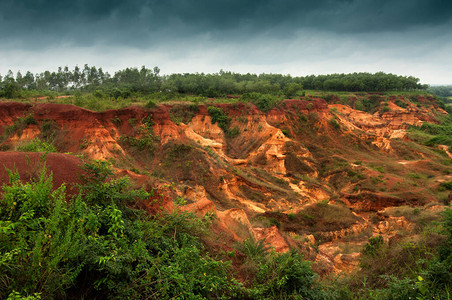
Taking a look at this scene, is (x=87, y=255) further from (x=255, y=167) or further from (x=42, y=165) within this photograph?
(x=255, y=167)

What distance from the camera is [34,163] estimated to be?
650 centimetres

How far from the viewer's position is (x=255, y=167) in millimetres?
27141

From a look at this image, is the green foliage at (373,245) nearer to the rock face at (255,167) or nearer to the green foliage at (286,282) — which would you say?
the rock face at (255,167)

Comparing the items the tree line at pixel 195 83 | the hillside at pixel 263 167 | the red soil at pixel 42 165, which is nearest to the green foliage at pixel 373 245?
the hillside at pixel 263 167

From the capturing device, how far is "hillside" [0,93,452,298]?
12.9 metres

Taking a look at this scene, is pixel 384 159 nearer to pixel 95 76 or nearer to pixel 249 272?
pixel 249 272

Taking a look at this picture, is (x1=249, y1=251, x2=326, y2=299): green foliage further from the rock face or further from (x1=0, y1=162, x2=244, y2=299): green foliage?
the rock face

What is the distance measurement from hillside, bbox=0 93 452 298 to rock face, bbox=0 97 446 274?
9 cm

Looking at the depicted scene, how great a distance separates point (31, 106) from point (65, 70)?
56.0 m

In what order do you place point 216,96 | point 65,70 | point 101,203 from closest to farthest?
point 101,203, point 216,96, point 65,70

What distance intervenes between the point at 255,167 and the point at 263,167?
1292mm

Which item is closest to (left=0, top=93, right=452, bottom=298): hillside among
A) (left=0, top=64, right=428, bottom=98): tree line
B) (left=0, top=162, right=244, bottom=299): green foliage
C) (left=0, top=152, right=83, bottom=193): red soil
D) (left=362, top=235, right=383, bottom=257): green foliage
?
(left=0, top=152, right=83, bottom=193): red soil

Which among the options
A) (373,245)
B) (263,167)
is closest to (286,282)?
(373,245)

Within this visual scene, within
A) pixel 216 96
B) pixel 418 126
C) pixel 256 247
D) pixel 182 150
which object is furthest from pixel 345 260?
pixel 418 126
